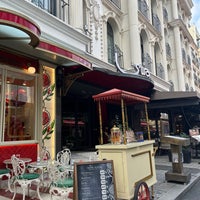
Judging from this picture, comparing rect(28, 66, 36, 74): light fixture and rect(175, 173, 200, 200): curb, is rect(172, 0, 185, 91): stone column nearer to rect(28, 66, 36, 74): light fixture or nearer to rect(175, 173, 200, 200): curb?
rect(175, 173, 200, 200): curb

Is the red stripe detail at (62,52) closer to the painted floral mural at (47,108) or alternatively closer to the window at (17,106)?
the painted floral mural at (47,108)

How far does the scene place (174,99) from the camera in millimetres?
11977

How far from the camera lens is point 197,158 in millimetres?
12172

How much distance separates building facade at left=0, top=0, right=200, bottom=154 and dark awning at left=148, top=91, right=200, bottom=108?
560 millimetres

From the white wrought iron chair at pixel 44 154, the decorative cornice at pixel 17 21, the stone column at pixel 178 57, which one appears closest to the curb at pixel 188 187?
the white wrought iron chair at pixel 44 154

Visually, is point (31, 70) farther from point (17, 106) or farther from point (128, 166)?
point (128, 166)

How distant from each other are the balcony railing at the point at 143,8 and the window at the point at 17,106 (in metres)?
10.7

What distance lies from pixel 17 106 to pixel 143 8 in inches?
479

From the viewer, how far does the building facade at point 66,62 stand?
19.8 ft

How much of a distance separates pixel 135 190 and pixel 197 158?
916cm

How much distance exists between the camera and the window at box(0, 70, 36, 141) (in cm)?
632

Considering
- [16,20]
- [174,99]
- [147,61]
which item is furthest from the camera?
[147,61]

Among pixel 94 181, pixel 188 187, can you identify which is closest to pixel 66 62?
pixel 94 181

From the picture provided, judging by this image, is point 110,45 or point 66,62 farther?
point 110,45
